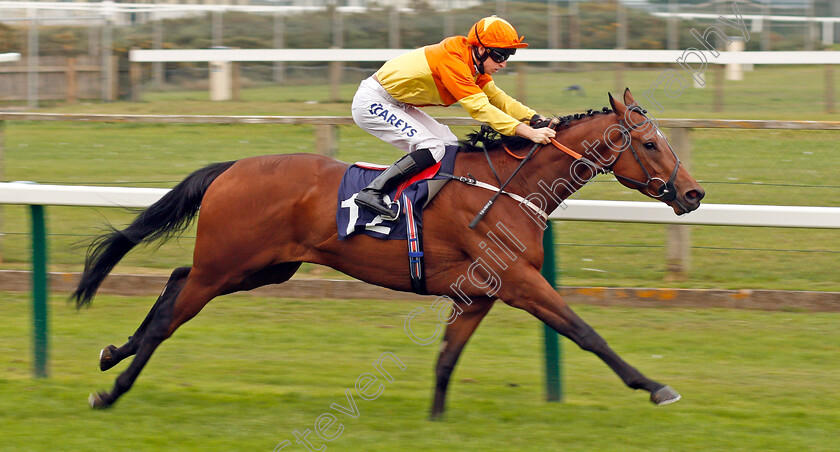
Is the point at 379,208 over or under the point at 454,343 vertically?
over

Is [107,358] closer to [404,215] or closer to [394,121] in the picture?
[404,215]

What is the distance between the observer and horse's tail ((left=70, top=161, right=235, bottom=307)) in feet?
17.4

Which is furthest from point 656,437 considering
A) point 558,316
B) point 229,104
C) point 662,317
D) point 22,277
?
point 229,104

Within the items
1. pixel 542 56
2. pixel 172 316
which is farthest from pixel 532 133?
pixel 542 56

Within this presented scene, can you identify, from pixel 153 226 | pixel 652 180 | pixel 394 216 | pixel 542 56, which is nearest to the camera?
pixel 652 180

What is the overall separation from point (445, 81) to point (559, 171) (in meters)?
0.72

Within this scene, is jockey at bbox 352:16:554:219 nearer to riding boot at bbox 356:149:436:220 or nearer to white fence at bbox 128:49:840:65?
riding boot at bbox 356:149:436:220

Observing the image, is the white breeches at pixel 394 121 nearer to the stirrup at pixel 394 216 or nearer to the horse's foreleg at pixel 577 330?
the stirrup at pixel 394 216

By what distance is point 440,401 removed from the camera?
4926 millimetres

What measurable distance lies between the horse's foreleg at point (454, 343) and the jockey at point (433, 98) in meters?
0.63

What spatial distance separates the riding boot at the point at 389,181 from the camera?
4864 mm

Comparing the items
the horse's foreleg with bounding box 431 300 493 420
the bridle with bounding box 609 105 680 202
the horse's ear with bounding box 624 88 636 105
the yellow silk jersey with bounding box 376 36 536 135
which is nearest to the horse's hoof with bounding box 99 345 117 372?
the horse's foreleg with bounding box 431 300 493 420

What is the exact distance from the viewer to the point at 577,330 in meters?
4.68

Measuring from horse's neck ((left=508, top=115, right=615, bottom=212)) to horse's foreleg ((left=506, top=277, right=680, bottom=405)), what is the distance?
457 mm
